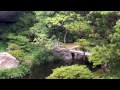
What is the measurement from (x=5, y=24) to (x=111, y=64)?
167 inches

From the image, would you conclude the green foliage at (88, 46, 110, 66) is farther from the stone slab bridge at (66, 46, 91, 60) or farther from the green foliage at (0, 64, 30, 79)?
the green foliage at (0, 64, 30, 79)

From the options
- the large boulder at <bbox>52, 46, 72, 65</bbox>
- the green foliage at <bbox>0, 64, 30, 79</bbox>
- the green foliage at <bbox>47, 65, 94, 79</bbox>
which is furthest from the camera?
the large boulder at <bbox>52, 46, 72, 65</bbox>

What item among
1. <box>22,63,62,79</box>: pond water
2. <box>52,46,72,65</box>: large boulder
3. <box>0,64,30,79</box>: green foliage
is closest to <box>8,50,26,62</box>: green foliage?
<box>0,64,30,79</box>: green foliage

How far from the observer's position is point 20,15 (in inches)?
376

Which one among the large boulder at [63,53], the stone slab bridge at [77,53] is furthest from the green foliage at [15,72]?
the stone slab bridge at [77,53]

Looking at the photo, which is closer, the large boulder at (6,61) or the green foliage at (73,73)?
the green foliage at (73,73)

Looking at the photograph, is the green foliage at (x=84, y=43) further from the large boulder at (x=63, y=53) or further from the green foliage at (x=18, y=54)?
the green foliage at (x=18, y=54)

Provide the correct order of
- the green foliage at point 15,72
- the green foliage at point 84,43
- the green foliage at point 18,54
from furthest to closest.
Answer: the green foliage at point 18,54, the green foliage at point 84,43, the green foliage at point 15,72

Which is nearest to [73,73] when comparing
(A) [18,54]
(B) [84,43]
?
(B) [84,43]

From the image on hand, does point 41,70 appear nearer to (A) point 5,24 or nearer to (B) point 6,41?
(B) point 6,41

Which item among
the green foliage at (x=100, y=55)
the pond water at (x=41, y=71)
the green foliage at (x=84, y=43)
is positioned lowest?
the pond water at (x=41, y=71)

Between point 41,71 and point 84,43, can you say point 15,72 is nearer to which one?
point 41,71

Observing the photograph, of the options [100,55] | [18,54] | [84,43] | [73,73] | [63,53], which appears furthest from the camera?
[63,53]
